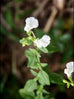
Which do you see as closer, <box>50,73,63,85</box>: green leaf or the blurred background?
<box>50,73,63,85</box>: green leaf

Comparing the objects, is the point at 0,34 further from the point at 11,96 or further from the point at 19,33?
the point at 11,96

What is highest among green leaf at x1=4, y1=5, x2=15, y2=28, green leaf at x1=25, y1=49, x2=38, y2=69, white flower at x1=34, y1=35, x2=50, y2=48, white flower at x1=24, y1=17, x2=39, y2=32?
green leaf at x1=4, y1=5, x2=15, y2=28

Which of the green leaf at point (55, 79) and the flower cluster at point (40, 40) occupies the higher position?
the flower cluster at point (40, 40)

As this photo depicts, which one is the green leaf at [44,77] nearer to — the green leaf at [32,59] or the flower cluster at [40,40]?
the green leaf at [32,59]

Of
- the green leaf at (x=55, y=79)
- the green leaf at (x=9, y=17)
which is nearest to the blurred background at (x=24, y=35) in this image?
the green leaf at (x=9, y=17)

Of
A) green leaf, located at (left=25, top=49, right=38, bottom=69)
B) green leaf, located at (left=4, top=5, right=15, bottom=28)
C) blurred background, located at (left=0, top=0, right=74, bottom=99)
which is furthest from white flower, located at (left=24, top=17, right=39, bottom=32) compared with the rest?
green leaf, located at (left=4, top=5, right=15, bottom=28)

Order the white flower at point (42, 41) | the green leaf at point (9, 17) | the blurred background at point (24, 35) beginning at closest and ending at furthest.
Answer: the white flower at point (42, 41)
the blurred background at point (24, 35)
the green leaf at point (9, 17)

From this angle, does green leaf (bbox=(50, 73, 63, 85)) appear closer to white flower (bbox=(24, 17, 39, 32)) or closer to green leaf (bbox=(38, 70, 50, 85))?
green leaf (bbox=(38, 70, 50, 85))

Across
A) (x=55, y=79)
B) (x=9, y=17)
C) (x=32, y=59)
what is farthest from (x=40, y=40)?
(x=9, y=17)
